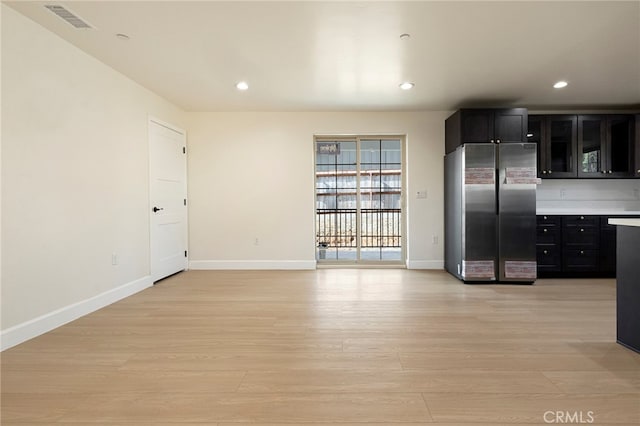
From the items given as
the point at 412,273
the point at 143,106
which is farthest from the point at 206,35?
the point at 412,273

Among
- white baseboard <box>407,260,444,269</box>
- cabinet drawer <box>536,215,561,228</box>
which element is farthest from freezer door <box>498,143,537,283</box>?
white baseboard <box>407,260,444,269</box>

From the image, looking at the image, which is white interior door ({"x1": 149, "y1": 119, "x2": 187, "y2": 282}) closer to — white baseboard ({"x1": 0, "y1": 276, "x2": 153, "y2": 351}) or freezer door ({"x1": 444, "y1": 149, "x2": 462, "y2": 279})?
white baseboard ({"x1": 0, "y1": 276, "x2": 153, "y2": 351})

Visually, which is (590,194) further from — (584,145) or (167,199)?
(167,199)

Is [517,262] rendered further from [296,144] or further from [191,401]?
[191,401]

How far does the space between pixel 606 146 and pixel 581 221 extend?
1302 millimetres

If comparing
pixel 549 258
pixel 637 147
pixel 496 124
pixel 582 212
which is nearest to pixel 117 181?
pixel 496 124

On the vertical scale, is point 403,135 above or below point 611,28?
below

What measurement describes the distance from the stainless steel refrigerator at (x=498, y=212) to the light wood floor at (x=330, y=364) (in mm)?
688

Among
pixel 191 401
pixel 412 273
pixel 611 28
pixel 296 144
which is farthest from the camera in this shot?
pixel 296 144

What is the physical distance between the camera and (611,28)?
105 inches

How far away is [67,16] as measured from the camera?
2.47 metres

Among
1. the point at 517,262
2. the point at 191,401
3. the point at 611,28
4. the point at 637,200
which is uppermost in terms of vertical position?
the point at 611,28

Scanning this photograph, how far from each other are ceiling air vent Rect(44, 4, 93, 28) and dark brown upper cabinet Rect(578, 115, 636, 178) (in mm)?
6223

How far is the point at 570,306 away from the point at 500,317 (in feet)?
3.18
